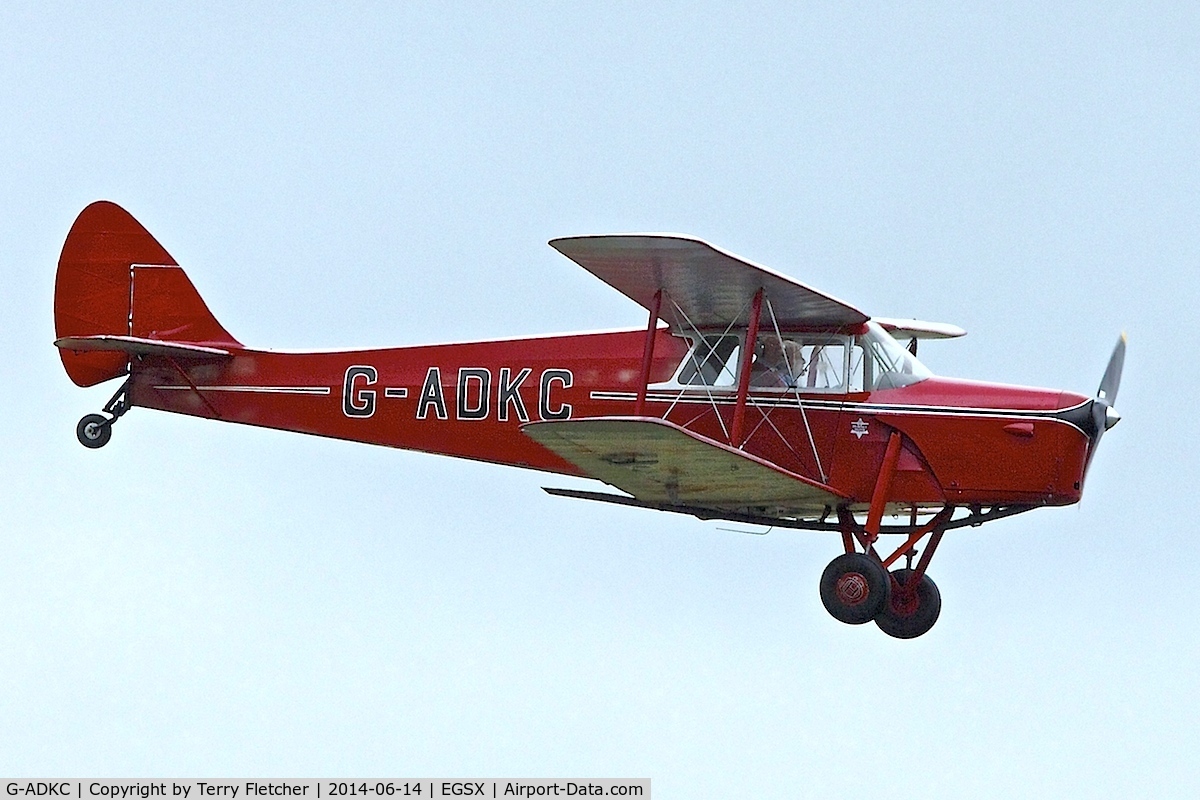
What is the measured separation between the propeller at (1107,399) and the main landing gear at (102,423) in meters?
8.61

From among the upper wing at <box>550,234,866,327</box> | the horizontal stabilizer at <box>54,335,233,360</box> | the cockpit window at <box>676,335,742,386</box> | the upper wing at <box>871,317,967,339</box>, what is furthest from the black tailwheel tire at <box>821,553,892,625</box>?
the horizontal stabilizer at <box>54,335,233,360</box>

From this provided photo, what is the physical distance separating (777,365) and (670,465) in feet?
5.37

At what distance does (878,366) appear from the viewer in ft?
60.2

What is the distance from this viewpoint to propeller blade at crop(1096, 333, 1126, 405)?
18812 mm

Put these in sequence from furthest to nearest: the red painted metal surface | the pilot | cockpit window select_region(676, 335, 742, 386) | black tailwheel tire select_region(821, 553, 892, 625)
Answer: cockpit window select_region(676, 335, 742, 386) < the pilot < the red painted metal surface < black tailwheel tire select_region(821, 553, 892, 625)

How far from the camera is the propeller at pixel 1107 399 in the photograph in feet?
59.0

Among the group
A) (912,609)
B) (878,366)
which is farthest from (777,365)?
(912,609)

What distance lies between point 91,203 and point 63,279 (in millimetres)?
774

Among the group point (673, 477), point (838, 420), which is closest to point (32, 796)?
point (673, 477)

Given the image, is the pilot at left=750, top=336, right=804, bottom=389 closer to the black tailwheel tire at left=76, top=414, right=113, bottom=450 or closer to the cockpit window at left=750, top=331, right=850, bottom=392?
the cockpit window at left=750, top=331, right=850, bottom=392

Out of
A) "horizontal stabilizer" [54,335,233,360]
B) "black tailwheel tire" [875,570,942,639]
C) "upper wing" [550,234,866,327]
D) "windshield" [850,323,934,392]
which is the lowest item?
"black tailwheel tire" [875,570,942,639]

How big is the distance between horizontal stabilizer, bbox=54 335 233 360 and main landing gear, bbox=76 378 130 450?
438mm

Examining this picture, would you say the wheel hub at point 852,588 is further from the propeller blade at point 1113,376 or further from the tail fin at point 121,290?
the tail fin at point 121,290

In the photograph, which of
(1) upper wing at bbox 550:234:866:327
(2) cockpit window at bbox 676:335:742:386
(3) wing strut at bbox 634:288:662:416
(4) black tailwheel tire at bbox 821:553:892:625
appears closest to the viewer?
(1) upper wing at bbox 550:234:866:327
